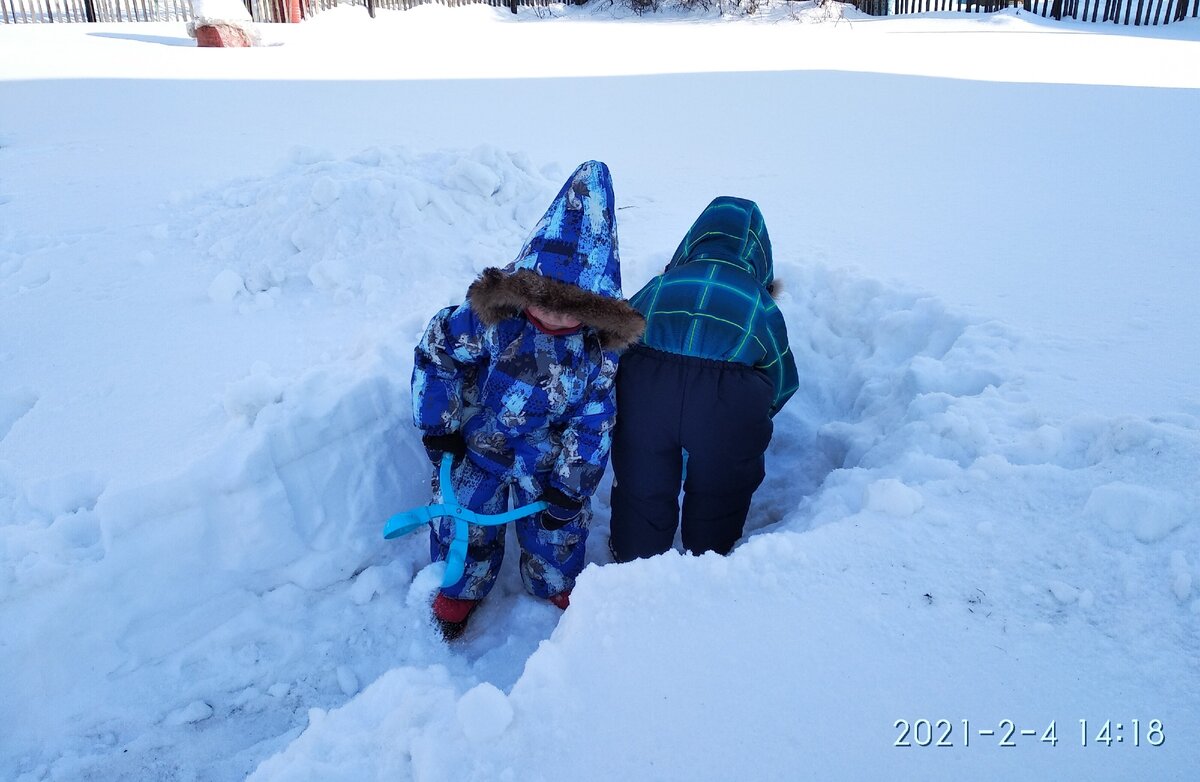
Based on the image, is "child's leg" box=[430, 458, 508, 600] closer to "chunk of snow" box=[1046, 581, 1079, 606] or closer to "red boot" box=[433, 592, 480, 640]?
"red boot" box=[433, 592, 480, 640]

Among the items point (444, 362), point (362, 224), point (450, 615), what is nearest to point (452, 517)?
point (450, 615)

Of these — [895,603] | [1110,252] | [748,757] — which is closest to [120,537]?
[748,757]

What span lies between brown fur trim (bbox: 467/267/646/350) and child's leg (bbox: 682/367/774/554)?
0.92 feet

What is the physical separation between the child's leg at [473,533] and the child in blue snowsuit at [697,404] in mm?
389

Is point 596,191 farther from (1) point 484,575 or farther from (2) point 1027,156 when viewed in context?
(2) point 1027,156

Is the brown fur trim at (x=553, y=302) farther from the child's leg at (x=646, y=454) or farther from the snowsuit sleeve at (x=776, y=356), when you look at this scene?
the snowsuit sleeve at (x=776, y=356)

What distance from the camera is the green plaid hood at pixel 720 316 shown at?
207 centimetres

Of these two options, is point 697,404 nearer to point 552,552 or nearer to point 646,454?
point 646,454

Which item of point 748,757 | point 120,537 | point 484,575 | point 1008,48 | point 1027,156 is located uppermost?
point 1008,48

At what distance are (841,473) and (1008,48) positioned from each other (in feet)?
29.3

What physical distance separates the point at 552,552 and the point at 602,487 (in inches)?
22.0

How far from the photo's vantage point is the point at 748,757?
120cm

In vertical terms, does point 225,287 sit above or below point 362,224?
below

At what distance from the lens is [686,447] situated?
84.6 inches
